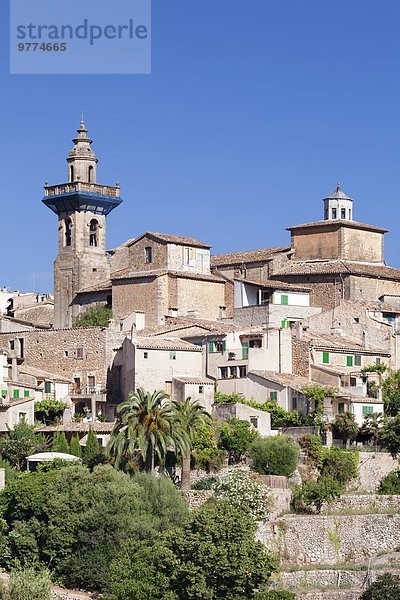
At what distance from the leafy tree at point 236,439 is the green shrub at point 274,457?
0.84m

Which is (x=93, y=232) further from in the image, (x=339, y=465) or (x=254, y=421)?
(x=339, y=465)

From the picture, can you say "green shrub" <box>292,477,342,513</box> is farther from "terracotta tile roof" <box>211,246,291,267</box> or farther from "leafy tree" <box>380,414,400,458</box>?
"terracotta tile roof" <box>211,246,291,267</box>

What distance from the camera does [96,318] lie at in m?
81.4

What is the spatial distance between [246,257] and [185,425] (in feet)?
76.1

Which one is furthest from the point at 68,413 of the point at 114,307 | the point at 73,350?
the point at 114,307

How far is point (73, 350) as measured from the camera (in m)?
76.2

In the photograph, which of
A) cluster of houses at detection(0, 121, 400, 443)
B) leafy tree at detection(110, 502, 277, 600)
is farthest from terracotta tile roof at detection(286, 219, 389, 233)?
leafy tree at detection(110, 502, 277, 600)

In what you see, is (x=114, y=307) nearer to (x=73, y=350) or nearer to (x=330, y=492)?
(x=73, y=350)

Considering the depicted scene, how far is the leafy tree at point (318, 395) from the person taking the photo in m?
66.4

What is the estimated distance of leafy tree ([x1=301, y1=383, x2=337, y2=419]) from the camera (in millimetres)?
66375

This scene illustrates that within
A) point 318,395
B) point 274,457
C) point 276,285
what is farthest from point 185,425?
point 276,285

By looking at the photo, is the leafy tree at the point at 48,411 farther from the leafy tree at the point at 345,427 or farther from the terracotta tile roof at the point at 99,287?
the terracotta tile roof at the point at 99,287

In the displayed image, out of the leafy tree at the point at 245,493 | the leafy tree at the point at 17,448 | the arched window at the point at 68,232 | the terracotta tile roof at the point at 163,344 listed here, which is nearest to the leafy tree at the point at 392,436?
the leafy tree at the point at 245,493

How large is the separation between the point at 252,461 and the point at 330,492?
11.1 feet
